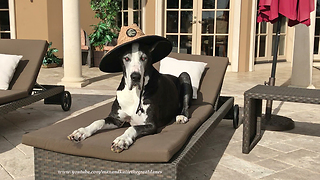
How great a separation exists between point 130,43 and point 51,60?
25.4ft

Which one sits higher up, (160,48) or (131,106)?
(160,48)

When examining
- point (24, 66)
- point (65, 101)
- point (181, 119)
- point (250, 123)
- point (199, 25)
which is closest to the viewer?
point (181, 119)

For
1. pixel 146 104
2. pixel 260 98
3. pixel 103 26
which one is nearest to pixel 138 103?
pixel 146 104

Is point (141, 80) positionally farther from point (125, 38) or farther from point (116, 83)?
point (116, 83)

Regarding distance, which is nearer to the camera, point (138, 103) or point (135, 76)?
point (135, 76)

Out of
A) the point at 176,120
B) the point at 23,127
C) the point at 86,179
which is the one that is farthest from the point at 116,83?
the point at 86,179

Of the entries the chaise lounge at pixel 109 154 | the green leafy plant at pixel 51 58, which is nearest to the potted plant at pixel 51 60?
the green leafy plant at pixel 51 58

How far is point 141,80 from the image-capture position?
7.44ft

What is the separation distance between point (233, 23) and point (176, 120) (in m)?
6.48

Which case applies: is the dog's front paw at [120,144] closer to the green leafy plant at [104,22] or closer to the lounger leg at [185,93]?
the lounger leg at [185,93]

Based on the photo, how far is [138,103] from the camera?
97.6 inches

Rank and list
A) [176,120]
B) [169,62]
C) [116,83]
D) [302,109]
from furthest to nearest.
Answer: [116,83], [302,109], [169,62], [176,120]

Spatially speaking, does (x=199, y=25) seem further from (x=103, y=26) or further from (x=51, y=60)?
(x=51, y=60)

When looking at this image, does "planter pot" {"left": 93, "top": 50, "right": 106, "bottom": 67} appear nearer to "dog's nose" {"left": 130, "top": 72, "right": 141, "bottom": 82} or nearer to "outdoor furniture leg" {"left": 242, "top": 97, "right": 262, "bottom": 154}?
"outdoor furniture leg" {"left": 242, "top": 97, "right": 262, "bottom": 154}
